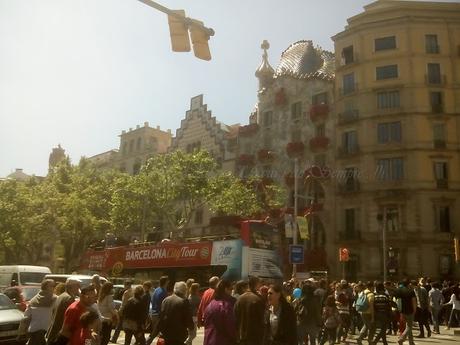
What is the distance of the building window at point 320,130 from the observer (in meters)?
43.5

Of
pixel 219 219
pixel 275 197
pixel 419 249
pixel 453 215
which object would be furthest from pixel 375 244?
pixel 219 219

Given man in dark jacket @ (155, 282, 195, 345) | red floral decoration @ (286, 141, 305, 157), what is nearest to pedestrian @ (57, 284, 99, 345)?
man in dark jacket @ (155, 282, 195, 345)

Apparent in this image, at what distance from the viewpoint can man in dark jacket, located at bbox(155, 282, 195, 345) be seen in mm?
8484

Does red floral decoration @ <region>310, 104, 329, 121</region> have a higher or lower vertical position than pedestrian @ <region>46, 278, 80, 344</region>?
higher

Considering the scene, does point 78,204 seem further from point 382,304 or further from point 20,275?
point 382,304

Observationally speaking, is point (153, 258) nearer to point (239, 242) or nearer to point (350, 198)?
point (239, 242)

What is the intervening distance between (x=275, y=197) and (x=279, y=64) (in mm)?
17215

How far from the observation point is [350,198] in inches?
1569

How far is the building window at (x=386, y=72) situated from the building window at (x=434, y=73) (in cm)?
290

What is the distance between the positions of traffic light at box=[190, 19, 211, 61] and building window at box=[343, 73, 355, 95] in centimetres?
3488

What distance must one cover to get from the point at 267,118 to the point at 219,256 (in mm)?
29531

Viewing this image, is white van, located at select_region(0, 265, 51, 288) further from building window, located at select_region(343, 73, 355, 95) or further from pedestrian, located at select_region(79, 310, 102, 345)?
building window, located at select_region(343, 73, 355, 95)

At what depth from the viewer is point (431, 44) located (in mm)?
41062

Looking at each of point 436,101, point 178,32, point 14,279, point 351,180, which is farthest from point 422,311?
point 436,101
